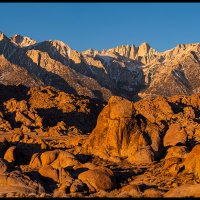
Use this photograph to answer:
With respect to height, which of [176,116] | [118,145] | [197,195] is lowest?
[197,195]

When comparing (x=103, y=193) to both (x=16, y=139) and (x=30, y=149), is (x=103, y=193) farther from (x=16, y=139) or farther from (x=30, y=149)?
(x=16, y=139)

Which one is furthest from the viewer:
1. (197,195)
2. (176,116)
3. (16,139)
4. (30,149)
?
(176,116)

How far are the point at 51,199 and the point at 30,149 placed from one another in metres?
Result: 28.0

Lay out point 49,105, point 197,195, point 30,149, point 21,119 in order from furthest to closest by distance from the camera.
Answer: point 49,105
point 21,119
point 30,149
point 197,195

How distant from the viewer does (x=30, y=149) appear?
2329 inches

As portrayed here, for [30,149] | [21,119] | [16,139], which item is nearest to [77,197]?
[30,149]

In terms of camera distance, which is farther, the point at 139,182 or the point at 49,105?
the point at 49,105

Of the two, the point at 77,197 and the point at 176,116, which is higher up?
the point at 176,116

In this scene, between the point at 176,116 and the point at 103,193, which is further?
the point at 176,116

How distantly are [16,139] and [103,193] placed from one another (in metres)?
34.4

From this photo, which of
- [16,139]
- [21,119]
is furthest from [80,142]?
[21,119]

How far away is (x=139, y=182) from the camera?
3947cm

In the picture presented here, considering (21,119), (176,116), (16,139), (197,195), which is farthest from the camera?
(21,119)

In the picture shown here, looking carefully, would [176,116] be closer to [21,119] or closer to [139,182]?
[21,119]
